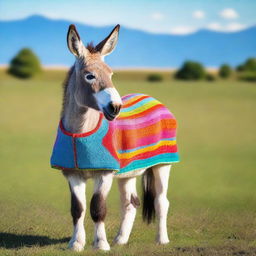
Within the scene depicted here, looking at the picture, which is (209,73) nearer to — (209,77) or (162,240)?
(209,77)

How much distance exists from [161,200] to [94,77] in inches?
89.4

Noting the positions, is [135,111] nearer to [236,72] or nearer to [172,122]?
[172,122]

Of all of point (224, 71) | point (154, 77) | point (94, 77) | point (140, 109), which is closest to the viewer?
point (94, 77)

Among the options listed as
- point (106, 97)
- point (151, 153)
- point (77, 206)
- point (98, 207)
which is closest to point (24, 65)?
point (151, 153)

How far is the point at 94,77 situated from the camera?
22.5 ft

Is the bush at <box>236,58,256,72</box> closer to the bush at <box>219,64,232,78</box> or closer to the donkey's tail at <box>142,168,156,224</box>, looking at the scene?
the bush at <box>219,64,232,78</box>

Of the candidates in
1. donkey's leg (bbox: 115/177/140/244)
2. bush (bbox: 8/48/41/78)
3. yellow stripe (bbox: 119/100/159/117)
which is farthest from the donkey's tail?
bush (bbox: 8/48/41/78)

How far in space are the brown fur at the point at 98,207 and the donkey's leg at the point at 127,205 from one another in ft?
3.26

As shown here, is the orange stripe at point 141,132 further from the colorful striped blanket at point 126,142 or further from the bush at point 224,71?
the bush at point 224,71

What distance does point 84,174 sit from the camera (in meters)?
7.21

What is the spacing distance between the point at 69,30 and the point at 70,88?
2.28 feet

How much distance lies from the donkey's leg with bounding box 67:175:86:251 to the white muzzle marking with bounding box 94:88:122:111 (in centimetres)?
101

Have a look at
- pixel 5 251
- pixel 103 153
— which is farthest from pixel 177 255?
pixel 5 251

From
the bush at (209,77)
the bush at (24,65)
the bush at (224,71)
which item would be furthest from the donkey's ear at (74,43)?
the bush at (24,65)
